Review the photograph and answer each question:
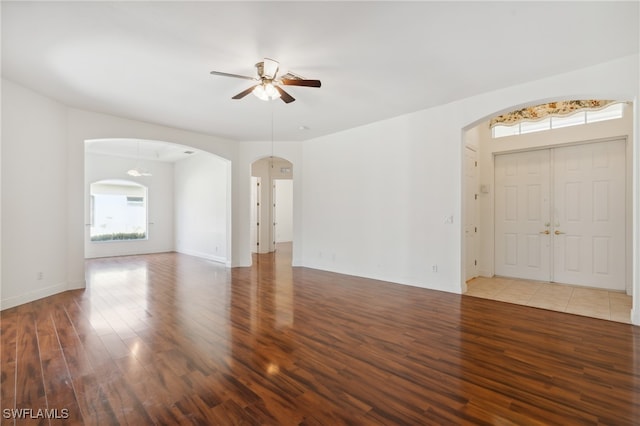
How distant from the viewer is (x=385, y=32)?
276 cm

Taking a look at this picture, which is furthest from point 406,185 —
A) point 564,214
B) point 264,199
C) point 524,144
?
point 264,199

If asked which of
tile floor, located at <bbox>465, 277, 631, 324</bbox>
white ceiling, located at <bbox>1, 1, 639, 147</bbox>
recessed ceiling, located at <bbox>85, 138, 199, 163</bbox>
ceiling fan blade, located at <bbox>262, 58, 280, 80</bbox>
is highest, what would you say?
recessed ceiling, located at <bbox>85, 138, 199, 163</bbox>

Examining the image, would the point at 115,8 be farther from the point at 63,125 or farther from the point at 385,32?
the point at 63,125

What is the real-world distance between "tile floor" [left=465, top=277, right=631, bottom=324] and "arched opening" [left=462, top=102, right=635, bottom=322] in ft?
0.05

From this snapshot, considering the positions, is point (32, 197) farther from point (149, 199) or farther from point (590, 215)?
point (590, 215)

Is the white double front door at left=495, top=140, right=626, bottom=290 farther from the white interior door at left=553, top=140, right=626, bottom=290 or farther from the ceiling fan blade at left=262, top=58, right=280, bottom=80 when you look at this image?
the ceiling fan blade at left=262, top=58, right=280, bottom=80

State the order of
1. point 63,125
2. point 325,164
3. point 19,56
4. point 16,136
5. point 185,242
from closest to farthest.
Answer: point 19,56, point 16,136, point 63,125, point 325,164, point 185,242

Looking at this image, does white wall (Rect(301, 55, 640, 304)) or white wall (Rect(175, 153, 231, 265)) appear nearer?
white wall (Rect(301, 55, 640, 304))

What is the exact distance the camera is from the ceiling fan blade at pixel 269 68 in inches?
121

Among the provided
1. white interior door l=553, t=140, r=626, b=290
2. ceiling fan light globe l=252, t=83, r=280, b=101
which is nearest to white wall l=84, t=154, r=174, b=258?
ceiling fan light globe l=252, t=83, r=280, b=101

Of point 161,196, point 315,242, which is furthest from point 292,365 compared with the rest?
point 161,196

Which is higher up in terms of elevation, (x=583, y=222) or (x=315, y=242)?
(x=583, y=222)

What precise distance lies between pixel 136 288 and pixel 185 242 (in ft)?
15.7

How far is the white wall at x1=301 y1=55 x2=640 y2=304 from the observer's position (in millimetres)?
3785
